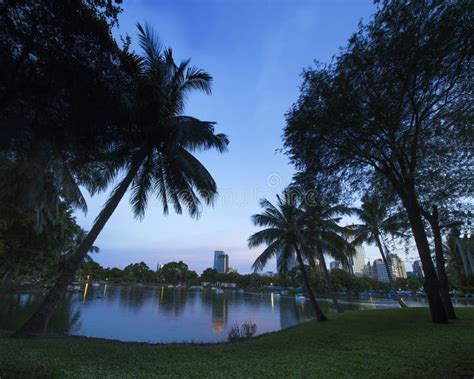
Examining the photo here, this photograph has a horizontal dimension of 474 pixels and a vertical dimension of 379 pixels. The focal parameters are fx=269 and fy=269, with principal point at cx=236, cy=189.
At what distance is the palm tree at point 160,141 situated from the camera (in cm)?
887

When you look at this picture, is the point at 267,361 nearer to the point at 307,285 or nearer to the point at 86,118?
the point at 86,118

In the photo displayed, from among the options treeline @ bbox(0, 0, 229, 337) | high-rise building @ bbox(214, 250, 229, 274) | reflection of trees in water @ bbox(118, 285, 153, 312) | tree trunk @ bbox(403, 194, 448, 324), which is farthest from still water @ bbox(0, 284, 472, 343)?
high-rise building @ bbox(214, 250, 229, 274)

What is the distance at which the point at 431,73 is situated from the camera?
309 inches

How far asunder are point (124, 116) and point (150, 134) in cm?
151

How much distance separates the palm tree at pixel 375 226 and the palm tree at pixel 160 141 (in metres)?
11.5

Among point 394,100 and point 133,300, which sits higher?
point 394,100

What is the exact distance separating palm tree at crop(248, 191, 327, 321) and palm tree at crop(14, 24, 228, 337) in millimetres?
6722

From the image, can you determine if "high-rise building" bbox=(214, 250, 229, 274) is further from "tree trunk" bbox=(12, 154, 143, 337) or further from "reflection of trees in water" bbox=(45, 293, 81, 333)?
"tree trunk" bbox=(12, 154, 143, 337)

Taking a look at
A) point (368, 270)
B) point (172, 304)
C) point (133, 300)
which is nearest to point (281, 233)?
point (172, 304)

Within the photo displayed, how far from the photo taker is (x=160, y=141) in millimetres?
10297

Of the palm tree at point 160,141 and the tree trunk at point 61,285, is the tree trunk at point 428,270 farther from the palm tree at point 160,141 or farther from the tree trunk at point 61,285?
the tree trunk at point 61,285

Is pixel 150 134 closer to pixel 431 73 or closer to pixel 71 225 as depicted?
pixel 431 73

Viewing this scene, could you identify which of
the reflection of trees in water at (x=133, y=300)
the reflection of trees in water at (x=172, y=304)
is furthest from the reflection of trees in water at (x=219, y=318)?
the reflection of trees in water at (x=133, y=300)

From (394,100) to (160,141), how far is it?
8.47 metres
